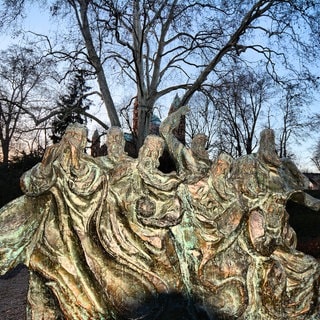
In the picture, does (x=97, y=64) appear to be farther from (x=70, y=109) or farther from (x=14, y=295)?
(x=14, y=295)

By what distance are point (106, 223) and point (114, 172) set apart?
0.55m

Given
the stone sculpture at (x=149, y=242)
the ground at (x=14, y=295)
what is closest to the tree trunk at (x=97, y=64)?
the ground at (x=14, y=295)

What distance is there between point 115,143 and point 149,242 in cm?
127

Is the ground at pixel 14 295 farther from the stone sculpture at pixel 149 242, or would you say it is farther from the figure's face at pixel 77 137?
the figure's face at pixel 77 137

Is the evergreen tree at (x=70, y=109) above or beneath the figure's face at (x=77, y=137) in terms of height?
above

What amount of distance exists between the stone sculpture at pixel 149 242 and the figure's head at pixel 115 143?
4 centimetres

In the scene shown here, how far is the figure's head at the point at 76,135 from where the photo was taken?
14.1ft

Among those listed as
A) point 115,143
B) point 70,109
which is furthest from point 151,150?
point 70,109

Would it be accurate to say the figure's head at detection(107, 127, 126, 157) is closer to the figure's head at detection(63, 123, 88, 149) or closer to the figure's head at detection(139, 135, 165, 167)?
the figure's head at detection(139, 135, 165, 167)

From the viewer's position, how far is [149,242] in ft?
14.3

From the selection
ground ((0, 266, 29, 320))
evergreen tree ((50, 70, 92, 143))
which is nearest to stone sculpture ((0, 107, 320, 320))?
ground ((0, 266, 29, 320))

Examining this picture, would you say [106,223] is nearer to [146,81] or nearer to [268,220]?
[268,220]

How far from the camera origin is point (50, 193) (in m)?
4.26

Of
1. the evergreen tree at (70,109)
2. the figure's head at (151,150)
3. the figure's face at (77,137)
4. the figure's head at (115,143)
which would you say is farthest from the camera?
the evergreen tree at (70,109)
